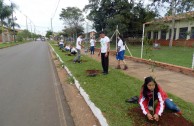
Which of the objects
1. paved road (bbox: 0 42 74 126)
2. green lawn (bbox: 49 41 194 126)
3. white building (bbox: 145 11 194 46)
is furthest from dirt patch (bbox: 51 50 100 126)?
white building (bbox: 145 11 194 46)

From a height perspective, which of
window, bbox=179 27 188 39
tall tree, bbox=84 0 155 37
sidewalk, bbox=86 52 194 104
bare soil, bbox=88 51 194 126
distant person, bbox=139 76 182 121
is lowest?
bare soil, bbox=88 51 194 126

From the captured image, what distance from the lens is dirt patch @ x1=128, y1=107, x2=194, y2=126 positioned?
3.37 metres

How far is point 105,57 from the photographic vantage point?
733 cm

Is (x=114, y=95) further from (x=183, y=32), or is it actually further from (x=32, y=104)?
(x=183, y=32)

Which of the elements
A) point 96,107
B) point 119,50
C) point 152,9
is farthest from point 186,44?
point 96,107

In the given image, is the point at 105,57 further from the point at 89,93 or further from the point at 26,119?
the point at 26,119

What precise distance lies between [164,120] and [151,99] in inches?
19.9

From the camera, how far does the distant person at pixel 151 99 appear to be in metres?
3.55

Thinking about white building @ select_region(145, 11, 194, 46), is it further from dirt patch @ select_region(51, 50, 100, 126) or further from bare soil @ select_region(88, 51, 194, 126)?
bare soil @ select_region(88, 51, 194, 126)

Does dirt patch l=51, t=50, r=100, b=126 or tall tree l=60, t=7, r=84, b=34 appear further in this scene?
tall tree l=60, t=7, r=84, b=34

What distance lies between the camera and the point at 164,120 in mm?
3477

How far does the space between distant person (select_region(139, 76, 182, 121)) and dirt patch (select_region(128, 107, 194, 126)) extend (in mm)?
132

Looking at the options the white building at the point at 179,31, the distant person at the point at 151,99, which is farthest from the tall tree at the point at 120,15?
the distant person at the point at 151,99

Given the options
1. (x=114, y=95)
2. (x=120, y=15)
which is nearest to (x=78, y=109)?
(x=114, y=95)
